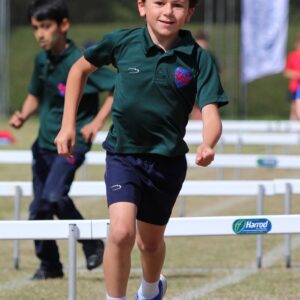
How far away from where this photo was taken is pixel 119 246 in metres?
5.74

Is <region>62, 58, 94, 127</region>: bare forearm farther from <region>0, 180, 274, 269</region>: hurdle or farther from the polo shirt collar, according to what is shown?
<region>0, 180, 274, 269</region>: hurdle

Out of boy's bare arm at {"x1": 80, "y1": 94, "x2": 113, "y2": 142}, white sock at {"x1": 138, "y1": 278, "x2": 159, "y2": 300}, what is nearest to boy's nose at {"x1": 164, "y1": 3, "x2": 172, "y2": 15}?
white sock at {"x1": 138, "y1": 278, "x2": 159, "y2": 300}

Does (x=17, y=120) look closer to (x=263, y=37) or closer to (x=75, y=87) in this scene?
(x=75, y=87)

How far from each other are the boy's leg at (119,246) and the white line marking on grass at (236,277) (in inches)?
64.8

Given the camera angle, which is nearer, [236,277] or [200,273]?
[236,277]

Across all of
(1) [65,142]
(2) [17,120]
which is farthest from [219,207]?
(1) [65,142]

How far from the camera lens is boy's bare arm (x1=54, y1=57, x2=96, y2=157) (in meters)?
5.75

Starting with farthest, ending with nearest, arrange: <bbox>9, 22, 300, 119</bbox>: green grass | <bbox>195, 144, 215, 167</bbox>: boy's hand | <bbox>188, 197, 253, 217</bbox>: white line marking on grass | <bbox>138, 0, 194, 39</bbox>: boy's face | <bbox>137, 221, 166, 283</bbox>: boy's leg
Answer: <bbox>9, 22, 300, 119</bbox>: green grass, <bbox>188, 197, 253, 217</bbox>: white line marking on grass, <bbox>137, 221, 166, 283</bbox>: boy's leg, <bbox>138, 0, 194, 39</bbox>: boy's face, <bbox>195, 144, 215, 167</bbox>: boy's hand

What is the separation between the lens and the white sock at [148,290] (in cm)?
642

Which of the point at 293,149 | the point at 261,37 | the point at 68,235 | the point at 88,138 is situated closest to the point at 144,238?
the point at 68,235

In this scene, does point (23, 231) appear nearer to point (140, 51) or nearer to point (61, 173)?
point (140, 51)

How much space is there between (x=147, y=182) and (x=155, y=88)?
52 centimetres

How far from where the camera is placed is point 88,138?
26.6 feet

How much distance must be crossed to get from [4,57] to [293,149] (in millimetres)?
11066
